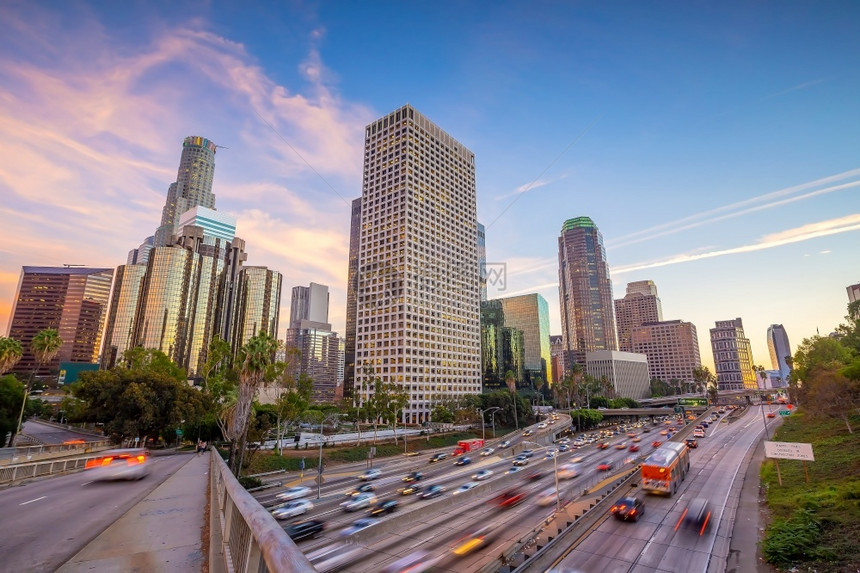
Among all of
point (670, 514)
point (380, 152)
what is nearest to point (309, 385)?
point (670, 514)

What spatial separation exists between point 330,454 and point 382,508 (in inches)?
1537

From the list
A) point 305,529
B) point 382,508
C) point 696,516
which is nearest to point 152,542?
point 305,529

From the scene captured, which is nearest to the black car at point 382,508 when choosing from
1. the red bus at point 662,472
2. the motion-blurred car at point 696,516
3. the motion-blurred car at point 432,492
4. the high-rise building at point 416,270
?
the motion-blurred car at point 432,492

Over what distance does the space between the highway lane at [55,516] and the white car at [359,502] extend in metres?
22.5

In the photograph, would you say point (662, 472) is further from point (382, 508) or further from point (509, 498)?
point (382, 508)

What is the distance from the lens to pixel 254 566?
4535 millimetres

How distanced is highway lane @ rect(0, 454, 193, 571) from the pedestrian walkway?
1.51 feet

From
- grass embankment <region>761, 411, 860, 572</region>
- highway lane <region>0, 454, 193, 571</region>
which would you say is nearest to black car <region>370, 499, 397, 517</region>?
highway lane <region>0, 454, 193, 571</region>

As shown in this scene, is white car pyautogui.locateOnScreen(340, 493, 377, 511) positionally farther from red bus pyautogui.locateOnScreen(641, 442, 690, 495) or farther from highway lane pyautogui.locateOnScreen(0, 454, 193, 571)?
red bus pyautogui.locateOnScreen(641, 442, 690, 495)

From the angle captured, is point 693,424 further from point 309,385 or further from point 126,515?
point 126,515

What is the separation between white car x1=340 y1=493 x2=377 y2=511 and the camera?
4141 cm

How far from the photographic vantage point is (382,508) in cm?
4128

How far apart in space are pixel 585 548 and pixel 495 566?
851 centimetres

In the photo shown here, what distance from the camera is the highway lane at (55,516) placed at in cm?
950
